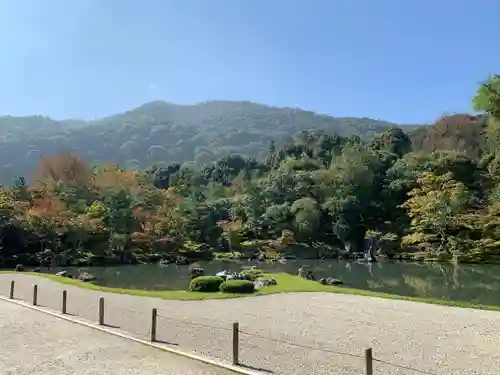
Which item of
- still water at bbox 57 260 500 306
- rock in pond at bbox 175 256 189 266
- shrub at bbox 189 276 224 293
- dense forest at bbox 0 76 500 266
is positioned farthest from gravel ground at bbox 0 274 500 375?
rock in pond at bbox 175 256 189 266

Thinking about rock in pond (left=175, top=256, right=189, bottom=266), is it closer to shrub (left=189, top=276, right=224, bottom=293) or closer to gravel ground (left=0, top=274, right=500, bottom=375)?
shrub (left=189, top=276, right=224, bottom=293)

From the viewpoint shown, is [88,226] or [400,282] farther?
[88,226]

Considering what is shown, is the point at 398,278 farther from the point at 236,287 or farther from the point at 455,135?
the point at 455,135

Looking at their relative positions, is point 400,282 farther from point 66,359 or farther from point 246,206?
point 246,206

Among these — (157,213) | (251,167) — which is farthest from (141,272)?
(251,167)

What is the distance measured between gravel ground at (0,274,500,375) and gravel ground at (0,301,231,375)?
2.42 ft

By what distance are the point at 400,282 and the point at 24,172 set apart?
124 m

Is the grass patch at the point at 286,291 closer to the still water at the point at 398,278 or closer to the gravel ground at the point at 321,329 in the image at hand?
the gravel ground at the point at 321,329

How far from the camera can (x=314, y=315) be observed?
12.0 metres

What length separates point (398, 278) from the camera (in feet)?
83.3

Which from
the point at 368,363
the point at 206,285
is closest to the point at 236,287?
the point at 206,285

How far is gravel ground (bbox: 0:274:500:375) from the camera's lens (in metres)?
7.60

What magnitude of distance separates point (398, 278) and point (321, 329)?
16599 millimetres

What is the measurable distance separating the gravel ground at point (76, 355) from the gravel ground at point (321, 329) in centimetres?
74
